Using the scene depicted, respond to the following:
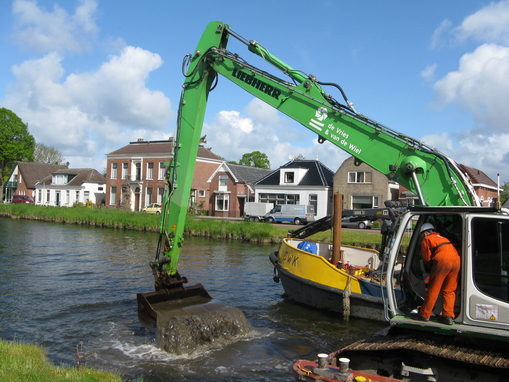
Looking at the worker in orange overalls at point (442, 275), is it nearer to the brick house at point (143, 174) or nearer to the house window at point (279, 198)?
the house window at point (279, 198)

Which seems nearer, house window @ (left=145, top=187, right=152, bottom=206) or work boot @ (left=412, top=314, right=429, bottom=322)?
work boot @ (left=412, top=314, right=429, bottom=322)

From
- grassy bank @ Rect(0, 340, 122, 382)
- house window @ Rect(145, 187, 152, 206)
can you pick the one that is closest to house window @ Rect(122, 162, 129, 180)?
house window @ Rect(145, 187, 152, 206)

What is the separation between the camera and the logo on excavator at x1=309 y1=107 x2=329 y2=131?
7.15 meters

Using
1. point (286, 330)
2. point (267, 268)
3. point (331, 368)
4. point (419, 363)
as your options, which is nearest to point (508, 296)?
point (419, 363)

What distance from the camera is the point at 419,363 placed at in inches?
183

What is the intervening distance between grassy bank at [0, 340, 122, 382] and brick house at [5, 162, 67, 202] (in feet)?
212

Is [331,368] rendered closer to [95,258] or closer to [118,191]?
[95,258]

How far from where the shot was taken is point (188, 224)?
2970cm

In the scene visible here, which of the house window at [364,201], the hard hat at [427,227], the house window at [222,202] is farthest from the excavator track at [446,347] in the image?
the house window at [222,202]

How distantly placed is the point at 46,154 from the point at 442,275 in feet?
284

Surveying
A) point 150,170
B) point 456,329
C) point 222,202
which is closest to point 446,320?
point 456,329

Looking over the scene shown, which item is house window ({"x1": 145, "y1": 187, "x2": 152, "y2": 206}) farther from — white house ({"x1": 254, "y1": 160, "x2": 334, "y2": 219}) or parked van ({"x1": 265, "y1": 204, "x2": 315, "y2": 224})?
parked van ({"x1": 265, "y1": 204, "x2": 315, "y2": 224})

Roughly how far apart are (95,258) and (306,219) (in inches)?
822

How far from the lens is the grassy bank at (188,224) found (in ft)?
82.1
